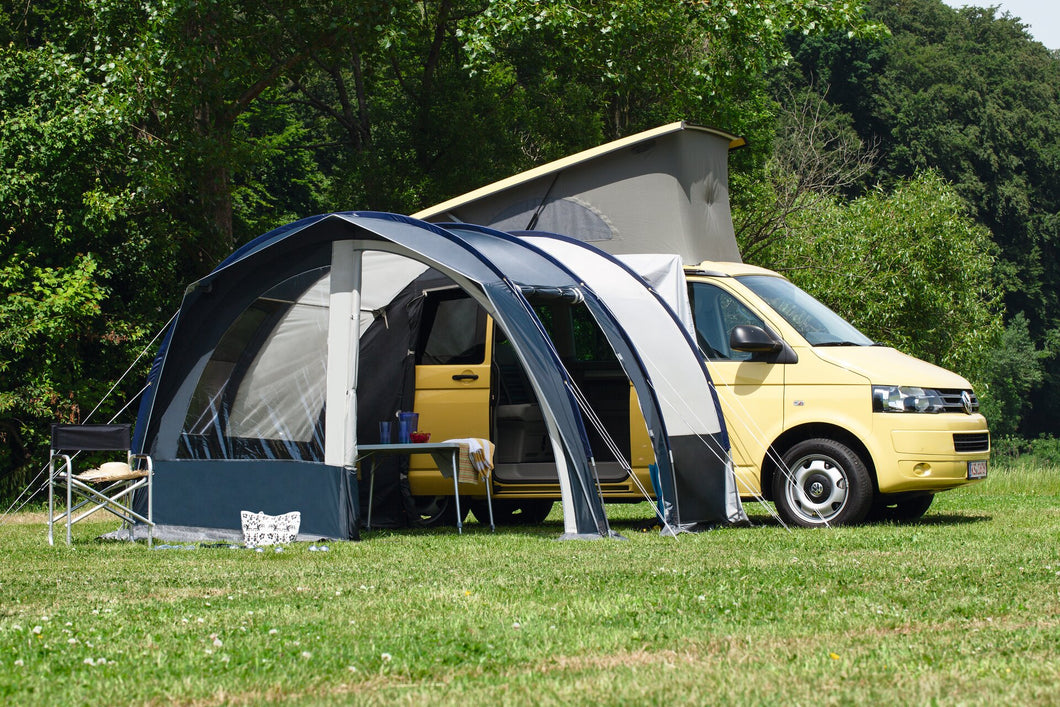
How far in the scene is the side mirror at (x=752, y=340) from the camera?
10.1m

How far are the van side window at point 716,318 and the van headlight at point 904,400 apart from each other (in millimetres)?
1089

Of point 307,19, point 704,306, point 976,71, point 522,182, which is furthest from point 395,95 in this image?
point 976,71

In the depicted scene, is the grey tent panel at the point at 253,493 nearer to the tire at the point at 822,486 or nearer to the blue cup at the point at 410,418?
the blue cup at the point at 410,418

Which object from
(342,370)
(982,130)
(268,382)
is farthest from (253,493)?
(982,130)

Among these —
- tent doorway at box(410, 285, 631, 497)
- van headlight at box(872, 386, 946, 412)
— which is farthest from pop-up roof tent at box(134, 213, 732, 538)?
van headlight at box(872, 386, 946, 412)

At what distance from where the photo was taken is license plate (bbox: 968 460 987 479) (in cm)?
1002

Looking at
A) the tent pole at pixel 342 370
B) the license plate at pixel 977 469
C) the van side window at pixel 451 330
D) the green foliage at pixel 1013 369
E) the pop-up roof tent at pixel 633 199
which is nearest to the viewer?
the tent pole at pixel 342 370

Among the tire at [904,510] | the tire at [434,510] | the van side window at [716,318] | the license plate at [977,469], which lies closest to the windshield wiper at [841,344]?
the van side window at [716,318]

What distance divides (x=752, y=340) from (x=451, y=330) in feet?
8.81

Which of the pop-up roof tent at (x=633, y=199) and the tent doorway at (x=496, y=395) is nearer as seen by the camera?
the tent doorway at (x=496, y=395)

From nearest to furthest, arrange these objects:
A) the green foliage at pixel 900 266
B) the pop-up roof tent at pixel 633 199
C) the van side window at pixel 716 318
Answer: the van side window at pixel 716 318, the pop-up roof tent at pixel 633 199, the green foliage at pixel 900 266

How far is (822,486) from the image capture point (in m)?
10.1

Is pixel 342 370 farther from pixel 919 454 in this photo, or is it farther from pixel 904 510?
pixel 904 510

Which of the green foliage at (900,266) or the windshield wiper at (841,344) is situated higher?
the green foliage at (900,266)
